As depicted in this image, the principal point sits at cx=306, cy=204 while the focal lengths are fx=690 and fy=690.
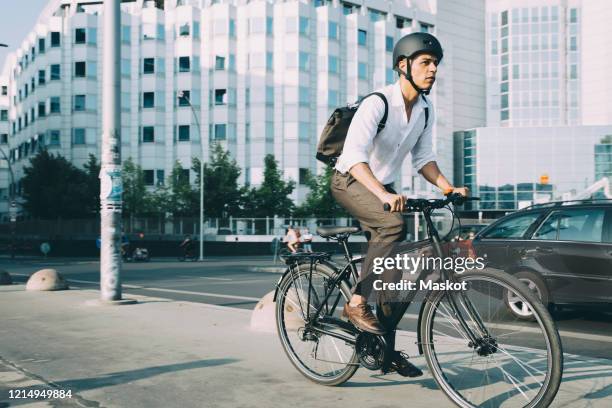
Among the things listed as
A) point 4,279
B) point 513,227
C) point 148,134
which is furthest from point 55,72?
point 513,227

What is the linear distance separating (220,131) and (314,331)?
56.5 m

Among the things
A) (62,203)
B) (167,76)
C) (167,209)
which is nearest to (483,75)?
(167,76)

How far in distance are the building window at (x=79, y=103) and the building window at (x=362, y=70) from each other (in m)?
24.7

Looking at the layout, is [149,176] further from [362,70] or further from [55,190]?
[362,70]

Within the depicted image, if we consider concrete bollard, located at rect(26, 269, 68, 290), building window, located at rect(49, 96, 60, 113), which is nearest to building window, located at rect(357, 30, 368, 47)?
building window, located at rect(49, 96, 60, 113)

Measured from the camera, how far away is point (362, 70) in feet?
209

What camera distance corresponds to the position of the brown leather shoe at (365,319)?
4020mm

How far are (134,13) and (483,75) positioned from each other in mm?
41365

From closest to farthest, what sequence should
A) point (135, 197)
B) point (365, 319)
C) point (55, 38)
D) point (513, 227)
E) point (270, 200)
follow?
point (365, 319)
point (513, 227)
point (135, 197)
point (270, 200)
point (55, 38)

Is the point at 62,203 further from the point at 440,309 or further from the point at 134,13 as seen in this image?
the point at 440,309

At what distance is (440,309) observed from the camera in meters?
3.75

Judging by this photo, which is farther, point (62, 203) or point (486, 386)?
point (62, 203)

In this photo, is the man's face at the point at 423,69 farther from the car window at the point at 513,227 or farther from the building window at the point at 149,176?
the building window at the point at 149,176

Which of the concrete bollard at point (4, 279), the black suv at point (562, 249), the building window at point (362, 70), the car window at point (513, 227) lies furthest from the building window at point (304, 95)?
the black suv at point (562, 249)
